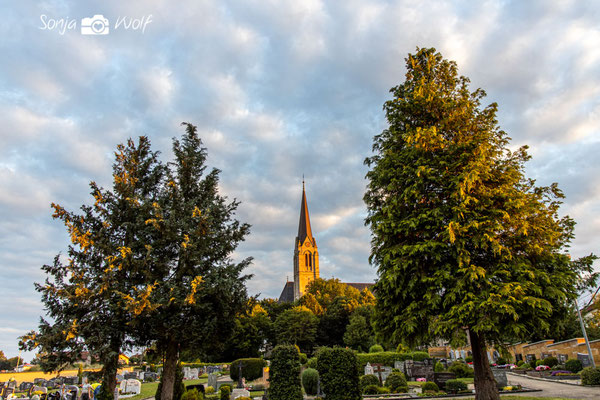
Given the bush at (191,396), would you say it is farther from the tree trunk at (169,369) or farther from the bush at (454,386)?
the bush at (454,386)

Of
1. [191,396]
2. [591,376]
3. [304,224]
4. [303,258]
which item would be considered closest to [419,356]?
[591,376]

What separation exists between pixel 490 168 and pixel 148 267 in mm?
12391

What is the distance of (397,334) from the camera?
11625mm

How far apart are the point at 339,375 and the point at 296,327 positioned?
3894cm

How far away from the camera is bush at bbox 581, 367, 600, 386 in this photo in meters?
16.0

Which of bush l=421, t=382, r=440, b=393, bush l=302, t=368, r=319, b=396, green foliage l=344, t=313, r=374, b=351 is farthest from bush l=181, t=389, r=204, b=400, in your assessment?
green foliage l=344, t=313, r=374, b=351

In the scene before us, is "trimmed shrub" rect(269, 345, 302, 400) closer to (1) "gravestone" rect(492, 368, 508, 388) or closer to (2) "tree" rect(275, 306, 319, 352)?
(1) "gravestone" rect(492, 368, 508, 388)

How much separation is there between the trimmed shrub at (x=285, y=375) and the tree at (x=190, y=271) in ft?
8.37

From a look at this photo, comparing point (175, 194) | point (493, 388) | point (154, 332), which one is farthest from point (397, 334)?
point (175, 194)

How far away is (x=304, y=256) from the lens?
310 feet

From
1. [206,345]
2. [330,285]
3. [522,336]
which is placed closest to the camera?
[522,336]

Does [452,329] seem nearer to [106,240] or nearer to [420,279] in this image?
[420,279]

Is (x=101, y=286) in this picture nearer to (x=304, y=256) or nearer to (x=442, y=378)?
(x=442, y=378)

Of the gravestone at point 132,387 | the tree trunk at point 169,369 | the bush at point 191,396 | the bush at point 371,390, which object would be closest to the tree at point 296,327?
the gravestone at point 132,387
